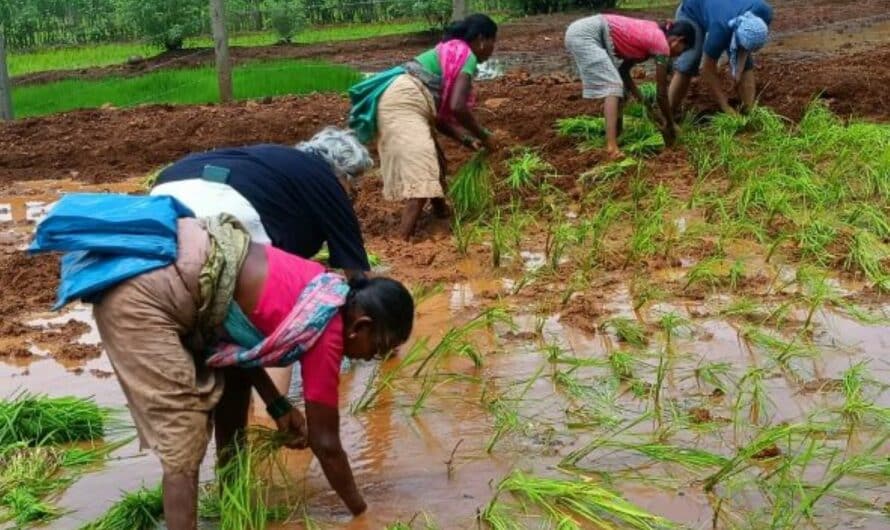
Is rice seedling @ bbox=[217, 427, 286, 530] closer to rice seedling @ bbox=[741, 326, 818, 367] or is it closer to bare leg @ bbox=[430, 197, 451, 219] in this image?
rice seedling @ bbox=[741, 326, 818, 367]

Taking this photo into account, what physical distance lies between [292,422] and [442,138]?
6124 mm

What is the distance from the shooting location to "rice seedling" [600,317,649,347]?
4.94 m

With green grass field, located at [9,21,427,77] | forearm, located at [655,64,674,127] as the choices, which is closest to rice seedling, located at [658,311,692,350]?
forearm, located at [655,64,674,127]

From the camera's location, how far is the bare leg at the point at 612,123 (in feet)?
26.3

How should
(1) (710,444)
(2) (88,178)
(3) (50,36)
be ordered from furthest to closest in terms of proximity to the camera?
(3) (50,36)
(2) (88,178)
(1) (710,444)

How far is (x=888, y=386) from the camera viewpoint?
4.29m

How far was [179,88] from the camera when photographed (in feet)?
46.6

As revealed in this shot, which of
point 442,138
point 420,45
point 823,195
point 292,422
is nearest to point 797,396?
point 292,422

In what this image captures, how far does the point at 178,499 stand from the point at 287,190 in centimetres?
126

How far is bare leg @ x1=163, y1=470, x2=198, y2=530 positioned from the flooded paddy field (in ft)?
1.65

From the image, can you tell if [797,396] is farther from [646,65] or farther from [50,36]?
[50,36]

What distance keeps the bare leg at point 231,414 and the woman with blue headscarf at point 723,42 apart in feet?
19.2

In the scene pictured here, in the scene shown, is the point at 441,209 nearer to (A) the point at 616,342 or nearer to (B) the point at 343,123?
(A) the point at 616,342

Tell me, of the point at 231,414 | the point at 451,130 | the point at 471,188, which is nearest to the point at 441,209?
the point at 471,188
